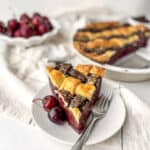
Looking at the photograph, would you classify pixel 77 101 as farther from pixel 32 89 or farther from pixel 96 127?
pixel 32 89

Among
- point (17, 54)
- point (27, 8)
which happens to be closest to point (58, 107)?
point (17, 54)

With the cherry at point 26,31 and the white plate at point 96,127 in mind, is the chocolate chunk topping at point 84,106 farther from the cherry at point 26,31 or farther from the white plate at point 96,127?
the cherry at point 26,31

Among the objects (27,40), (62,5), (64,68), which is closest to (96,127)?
(64,68)

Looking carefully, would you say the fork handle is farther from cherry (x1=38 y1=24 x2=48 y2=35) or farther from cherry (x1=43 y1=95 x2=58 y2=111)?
cherry (x1=38 y1=24 x2=48 y2=35)

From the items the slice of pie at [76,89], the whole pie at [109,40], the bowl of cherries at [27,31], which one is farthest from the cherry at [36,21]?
the slice of pie at [76,89]

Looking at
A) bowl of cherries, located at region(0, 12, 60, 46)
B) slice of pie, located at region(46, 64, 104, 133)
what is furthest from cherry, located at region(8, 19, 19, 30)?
slice of pie, located at region(46, 64, 104, 133)

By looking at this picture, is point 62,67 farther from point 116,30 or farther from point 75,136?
point 116,30

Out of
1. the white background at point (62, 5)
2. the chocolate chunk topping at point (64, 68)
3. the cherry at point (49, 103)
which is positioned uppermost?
the chocolate chunk topping at point (64, 68)
